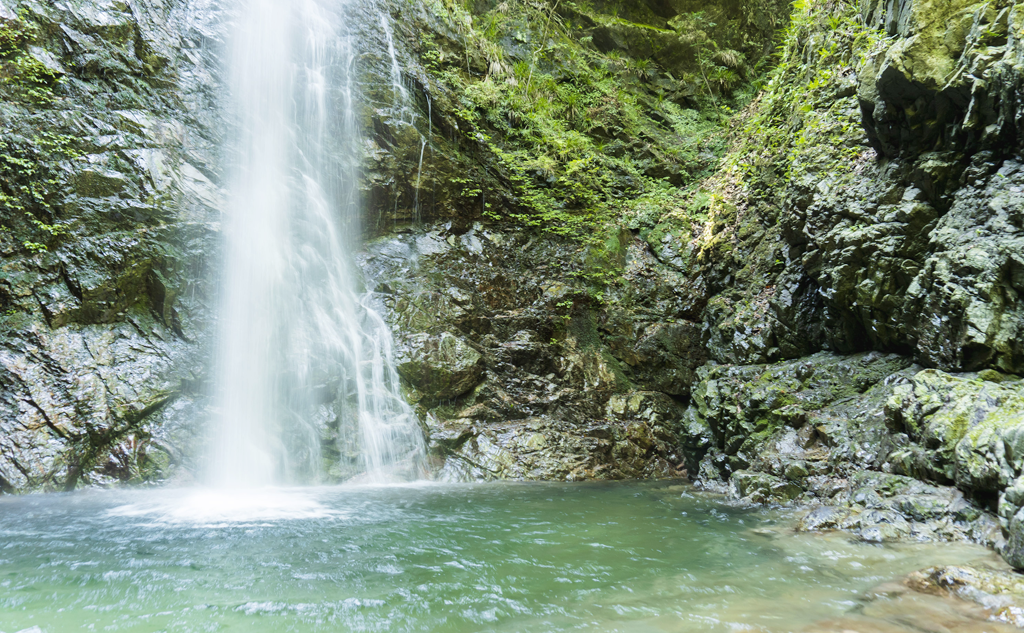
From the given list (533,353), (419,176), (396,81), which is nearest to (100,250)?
(419,176)

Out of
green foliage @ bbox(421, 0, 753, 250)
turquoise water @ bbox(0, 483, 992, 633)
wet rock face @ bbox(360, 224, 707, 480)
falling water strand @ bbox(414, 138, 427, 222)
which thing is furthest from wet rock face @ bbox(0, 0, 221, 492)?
green foliage @ bbox(421, 0, 753, 250)

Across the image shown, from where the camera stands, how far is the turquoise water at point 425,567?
3.08 m

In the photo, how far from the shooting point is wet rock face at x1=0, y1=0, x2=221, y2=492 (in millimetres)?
7320

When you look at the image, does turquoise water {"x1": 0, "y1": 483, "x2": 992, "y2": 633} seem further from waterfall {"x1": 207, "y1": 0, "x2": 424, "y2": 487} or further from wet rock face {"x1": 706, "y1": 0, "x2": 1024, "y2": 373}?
wet rock face {"x1": 706, "y1": 0, "x2": 1024, "y2": 373}

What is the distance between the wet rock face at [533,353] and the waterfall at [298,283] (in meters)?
0.64

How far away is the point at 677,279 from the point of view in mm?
10594

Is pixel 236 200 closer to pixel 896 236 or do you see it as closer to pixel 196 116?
pixel 196 116

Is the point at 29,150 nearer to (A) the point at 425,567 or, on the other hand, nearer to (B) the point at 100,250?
(B) the point at 100,250

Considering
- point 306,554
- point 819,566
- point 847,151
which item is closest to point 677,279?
point 847,151

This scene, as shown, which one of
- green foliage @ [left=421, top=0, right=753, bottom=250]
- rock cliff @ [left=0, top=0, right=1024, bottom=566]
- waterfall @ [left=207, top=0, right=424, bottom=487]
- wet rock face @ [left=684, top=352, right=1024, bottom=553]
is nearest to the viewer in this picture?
wet rock face @ [left=684, top=352, right=1024, bottom=553]

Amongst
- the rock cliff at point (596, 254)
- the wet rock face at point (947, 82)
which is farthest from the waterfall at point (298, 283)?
the wet rock face at point (947, 82)

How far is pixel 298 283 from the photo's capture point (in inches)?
383

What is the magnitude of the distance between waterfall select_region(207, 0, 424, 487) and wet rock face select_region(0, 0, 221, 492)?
0.54m

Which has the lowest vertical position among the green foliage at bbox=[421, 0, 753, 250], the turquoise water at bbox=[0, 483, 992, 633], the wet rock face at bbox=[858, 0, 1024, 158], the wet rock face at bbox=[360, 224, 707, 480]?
the turquoise water at bbox=[0, 483, 992, 633]
